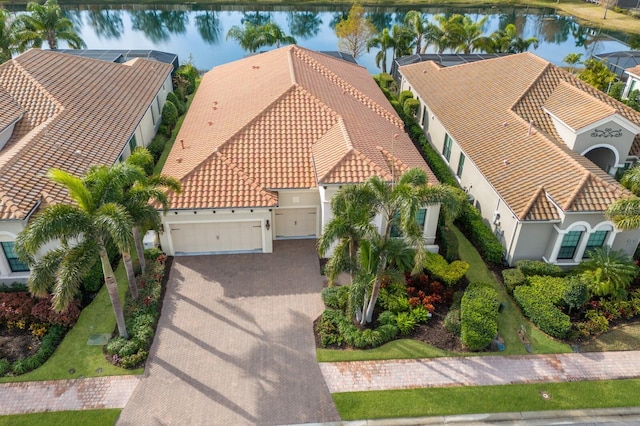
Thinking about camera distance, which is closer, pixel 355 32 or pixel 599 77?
pixel 599 77

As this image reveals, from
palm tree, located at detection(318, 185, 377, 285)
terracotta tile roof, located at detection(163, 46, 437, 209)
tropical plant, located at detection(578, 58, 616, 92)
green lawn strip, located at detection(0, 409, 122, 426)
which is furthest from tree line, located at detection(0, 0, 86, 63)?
tropical plant, located at detection(578, 58, 616, 92)

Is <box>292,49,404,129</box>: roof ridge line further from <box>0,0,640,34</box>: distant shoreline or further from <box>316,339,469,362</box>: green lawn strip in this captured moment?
<box>0,0,640,34</box>: distant shoreline

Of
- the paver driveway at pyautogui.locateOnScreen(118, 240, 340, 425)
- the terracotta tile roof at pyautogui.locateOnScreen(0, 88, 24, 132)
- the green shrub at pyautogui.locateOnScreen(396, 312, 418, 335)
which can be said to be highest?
the terracotta tile roof at pyautogui.locateOnScreen(0, 88, 24, 132)

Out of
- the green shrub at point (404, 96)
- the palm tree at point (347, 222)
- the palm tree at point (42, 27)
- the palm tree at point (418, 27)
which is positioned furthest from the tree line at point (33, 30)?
the palm tree at point (347, 222)

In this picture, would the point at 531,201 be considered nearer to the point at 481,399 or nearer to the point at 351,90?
the point at 481,399

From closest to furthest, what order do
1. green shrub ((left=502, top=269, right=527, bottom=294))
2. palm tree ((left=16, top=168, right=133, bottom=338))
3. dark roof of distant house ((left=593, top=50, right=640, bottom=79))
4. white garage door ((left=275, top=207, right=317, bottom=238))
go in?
palm tree ((left=16, top=168, right=133, bottom=338)), green shrub ((left=502, top=269, right=527, bottom=294)), white garage door ((left=275, top=207, right=317, bottom=238)), dark roof of distant house ((left=593, top=50, right=640, bottom=79))

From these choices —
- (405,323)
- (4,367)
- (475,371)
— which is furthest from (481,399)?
(4,367)

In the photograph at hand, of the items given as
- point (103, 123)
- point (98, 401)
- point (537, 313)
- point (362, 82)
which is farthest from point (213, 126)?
point (537, 313)
